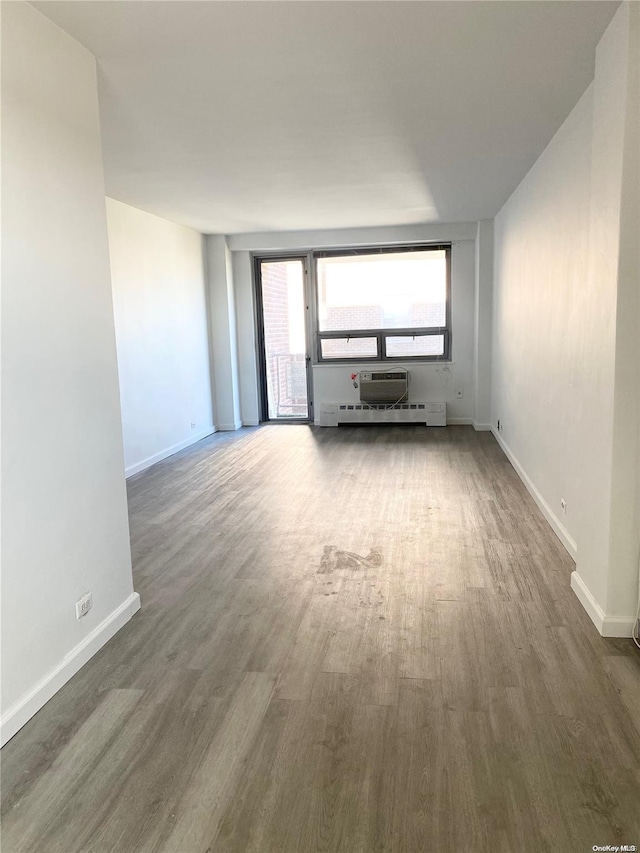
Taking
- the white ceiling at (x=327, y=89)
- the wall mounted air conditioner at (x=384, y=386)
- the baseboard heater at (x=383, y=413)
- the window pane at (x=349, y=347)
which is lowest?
the baseboard heater at (x=383, y=413)

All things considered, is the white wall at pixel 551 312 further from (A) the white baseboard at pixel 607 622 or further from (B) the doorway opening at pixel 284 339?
(B) the doorway opening at pixel 284 339

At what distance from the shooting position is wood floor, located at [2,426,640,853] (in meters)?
1.66

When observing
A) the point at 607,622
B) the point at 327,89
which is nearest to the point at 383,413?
the point at 327,89

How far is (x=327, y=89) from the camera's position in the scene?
3.00 meters

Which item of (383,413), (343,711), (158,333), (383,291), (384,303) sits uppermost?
(383,291)

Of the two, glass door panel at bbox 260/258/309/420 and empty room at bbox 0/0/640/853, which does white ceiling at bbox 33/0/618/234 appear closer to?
empty room at bbox 0/0/640/853

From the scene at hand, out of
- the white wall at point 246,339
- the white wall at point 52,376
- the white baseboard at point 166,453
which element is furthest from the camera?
the white wall at point 246,339

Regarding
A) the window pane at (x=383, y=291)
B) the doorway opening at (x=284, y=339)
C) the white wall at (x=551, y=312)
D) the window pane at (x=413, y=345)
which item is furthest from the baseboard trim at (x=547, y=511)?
the doorway opening at (x=284, y=339)

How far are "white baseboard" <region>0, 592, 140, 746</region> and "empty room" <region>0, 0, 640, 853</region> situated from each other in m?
0.01

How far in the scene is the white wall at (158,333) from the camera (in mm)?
5648

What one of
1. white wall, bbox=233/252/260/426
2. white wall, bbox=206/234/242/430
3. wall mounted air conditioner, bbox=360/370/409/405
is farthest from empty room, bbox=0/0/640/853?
white wall, bbox=233/252/260/426

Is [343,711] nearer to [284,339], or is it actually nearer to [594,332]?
[594,332]

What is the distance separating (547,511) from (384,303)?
4.69 m

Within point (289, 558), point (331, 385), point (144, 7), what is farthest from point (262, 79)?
point (331, 385)
